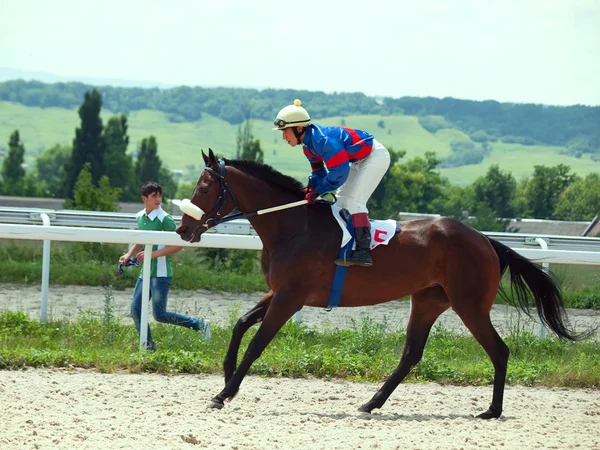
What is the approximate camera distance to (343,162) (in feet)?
20.0

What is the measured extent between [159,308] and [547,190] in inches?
1178

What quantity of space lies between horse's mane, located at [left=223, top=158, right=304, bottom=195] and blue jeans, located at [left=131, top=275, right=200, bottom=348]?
5.63 feet

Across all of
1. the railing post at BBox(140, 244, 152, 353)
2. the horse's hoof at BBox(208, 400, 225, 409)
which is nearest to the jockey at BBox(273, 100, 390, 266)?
the horse's hoof at BBox(208, 400, 225, 409)

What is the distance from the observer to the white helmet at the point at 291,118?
20.0ft

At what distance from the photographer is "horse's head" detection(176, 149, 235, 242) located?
20.2 ft

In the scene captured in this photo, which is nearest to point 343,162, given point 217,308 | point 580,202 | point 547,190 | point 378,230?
point 378,230

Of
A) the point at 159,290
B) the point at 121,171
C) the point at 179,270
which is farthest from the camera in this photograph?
the point at 121,171

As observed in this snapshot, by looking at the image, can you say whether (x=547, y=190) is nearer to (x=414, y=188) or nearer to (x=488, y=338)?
(x=414, y=188)

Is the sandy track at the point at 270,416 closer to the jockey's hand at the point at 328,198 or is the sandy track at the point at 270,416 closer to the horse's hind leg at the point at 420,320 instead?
the horse's hind leg at the point at 420,320

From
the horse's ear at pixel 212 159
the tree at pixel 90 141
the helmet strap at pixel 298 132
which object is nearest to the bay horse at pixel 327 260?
the horse's ear at pixel 212 159

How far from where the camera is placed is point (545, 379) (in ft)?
24.7

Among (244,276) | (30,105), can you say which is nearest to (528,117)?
(30,105)

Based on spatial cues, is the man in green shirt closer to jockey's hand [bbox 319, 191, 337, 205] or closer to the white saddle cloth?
jockey's hand [bbox 319, 191, 337, 205]

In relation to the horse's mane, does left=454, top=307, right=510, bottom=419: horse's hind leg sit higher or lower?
lower
